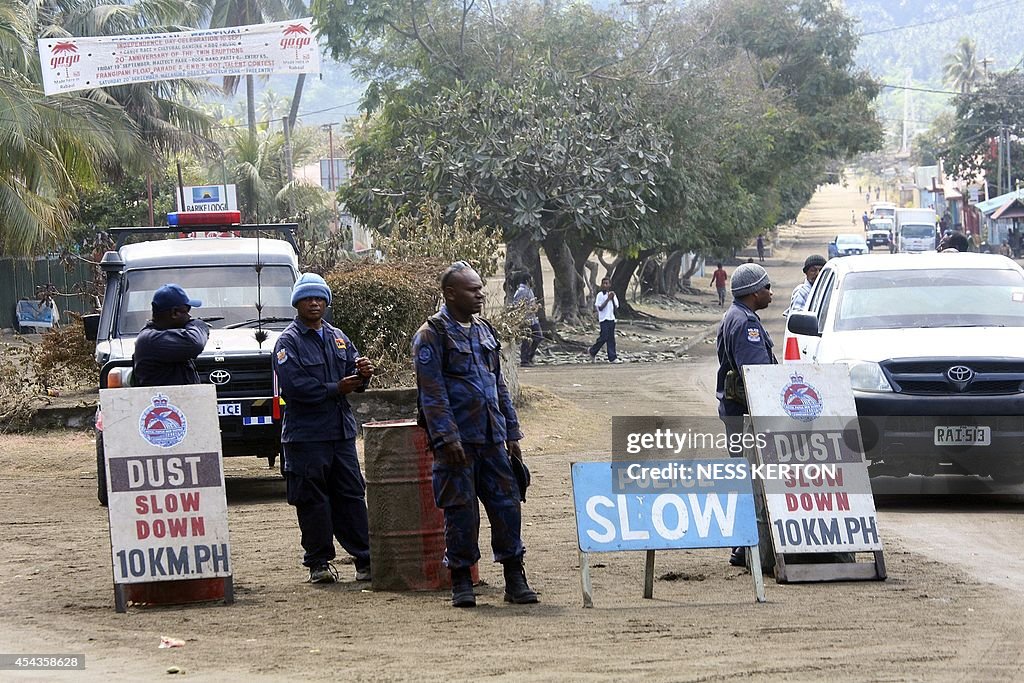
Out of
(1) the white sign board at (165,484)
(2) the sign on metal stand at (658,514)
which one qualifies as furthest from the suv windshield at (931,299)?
(1) the white sign board at (165,484)

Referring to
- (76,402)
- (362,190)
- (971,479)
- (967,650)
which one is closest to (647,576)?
(967,650)

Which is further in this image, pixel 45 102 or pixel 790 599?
pixel 45 102

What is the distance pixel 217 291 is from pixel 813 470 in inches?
252

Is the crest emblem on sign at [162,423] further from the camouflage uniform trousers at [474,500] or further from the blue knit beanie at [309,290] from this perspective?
the camouflage uniform trousers at [474,500]

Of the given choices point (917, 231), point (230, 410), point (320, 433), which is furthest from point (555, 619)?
point (917, 231)

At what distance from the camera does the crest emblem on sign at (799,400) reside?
8.12m

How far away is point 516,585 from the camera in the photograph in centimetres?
756

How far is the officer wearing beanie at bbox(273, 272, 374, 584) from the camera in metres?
8.20

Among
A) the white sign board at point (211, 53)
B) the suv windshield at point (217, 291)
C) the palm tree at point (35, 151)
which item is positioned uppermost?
the white sign board at point (211, 53)

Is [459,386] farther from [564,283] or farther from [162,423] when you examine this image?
[564,283]

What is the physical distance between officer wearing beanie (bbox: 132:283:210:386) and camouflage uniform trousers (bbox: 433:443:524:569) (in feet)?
8.58

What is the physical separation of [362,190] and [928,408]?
21776 mm

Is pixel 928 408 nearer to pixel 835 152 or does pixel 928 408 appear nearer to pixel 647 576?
pixel 647 576

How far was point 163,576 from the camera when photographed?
25.5ft
